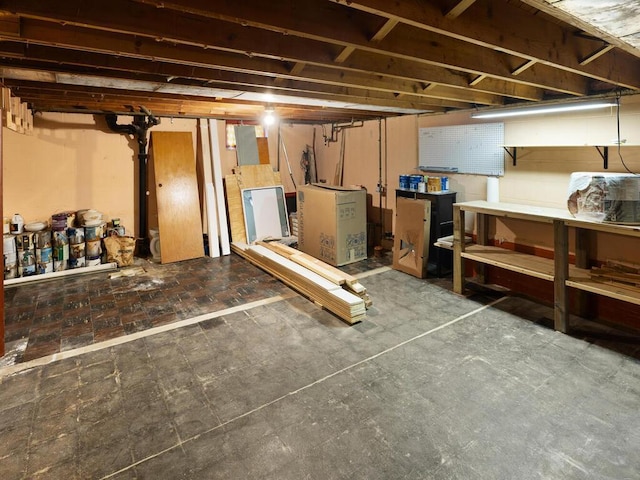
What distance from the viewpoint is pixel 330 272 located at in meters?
4.23

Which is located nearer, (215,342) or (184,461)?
(184,461)

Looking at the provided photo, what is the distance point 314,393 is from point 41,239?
4424mm

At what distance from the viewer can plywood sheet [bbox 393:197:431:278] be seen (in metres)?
4.60

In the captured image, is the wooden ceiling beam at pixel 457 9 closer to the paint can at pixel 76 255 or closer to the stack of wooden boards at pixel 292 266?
the stack of wooden boards at pixel 292 266

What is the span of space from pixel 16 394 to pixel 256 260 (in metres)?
3.16

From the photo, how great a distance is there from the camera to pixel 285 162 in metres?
7.34

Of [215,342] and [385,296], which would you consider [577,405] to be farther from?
[215,342]

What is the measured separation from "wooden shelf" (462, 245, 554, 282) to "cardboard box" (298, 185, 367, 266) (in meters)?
1.63

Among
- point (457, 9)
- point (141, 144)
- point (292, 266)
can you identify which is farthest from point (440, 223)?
point (141, 144)

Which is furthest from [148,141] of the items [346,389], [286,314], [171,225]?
[346,389]

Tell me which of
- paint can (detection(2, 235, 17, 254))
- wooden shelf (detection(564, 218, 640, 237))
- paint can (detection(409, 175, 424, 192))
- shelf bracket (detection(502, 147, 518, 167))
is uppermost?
shelf bracket (detection(502, 147, 518, 167))

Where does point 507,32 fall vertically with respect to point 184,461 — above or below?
above

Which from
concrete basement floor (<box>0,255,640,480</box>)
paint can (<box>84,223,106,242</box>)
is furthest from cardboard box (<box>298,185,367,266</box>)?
paint can (<box>84,223,106,242</box>)

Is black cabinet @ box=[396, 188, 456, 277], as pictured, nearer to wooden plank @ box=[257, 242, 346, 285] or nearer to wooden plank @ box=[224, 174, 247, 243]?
wooden plank @ box=[257, 242, 346, 285]
